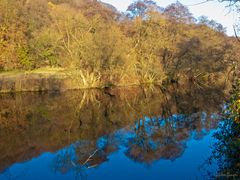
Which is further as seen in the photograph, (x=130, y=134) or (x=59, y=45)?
(x=59, y=45)

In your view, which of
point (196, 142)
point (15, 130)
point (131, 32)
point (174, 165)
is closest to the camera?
point (174, 165)

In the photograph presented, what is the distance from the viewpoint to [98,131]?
45.2 feet

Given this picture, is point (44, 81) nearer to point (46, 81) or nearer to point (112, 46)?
point (46, 81)

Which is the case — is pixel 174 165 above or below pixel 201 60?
below

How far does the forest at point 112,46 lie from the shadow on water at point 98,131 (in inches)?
502

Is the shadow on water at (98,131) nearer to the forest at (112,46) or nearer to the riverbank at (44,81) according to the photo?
the riverbank at (44,81)

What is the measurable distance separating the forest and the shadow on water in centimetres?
1275

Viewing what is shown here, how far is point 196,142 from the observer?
37.6 feet

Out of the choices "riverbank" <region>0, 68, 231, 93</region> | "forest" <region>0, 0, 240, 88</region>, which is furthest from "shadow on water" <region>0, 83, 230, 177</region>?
"forest" <region>0, 0, 240, 88</region>

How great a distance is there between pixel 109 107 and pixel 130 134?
27.1 feet

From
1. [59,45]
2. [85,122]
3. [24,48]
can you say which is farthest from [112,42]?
[85,122]

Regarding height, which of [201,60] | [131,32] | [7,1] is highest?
[7,1]

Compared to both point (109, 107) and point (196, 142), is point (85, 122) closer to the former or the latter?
point (109, 107)

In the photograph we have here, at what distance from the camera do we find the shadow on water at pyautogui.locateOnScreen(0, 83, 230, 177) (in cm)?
1018
